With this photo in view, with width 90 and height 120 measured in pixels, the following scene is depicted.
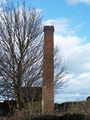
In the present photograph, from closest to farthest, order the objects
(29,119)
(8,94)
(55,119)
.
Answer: (55,119) → (29,119) → (8,94)

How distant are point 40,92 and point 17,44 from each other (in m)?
4.89

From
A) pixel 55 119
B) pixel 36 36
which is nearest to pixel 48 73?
pixel 36 36

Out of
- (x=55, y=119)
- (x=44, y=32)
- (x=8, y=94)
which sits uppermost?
(x=44, y=32)

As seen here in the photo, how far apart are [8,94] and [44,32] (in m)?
6.58

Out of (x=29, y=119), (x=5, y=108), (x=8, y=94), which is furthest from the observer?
(x=5, y=108)

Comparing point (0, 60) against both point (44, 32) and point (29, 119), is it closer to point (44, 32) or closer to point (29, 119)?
point (44, 32)

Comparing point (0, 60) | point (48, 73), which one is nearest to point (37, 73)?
point (48, 73)

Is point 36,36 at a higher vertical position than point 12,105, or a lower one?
higher

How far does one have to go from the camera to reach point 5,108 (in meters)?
40.9

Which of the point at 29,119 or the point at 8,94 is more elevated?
the point at 8,94

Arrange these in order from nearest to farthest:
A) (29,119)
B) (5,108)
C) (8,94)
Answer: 1. (29,119)
2. (8,94)
3. (5,108)

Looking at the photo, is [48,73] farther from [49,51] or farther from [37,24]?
[37,24]

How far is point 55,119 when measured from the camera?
705 inches

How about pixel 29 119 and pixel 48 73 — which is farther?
pixel 48 73
